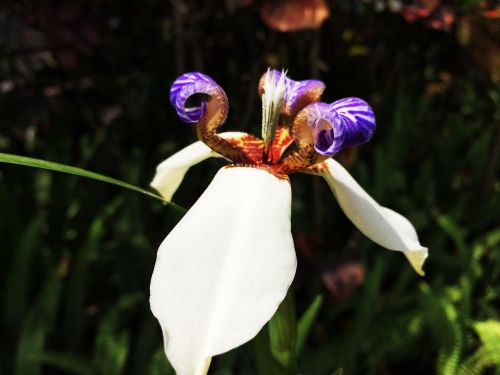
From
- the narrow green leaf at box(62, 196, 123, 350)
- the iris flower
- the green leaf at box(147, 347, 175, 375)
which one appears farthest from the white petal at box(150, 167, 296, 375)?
the narrow green leaf at box(62, 196, 123, 350)

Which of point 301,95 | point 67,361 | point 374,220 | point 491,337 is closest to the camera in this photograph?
point 374,220

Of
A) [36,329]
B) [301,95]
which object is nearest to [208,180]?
[36,329]

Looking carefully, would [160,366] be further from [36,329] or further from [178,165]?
[178,165]

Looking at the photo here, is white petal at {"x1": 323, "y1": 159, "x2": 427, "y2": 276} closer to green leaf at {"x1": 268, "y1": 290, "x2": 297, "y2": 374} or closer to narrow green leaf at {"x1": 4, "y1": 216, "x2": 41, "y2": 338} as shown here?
green leaf at {"x1": 268, "y1": 290, "x2": 297, "y2": 374}

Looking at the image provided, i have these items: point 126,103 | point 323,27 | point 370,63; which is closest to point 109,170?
point 126,103

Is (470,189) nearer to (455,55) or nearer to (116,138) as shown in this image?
(455,55)

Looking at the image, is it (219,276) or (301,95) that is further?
(301,95)

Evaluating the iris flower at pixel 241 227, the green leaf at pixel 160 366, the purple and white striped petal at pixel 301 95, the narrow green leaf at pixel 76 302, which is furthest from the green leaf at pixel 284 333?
the narrow green leaf at pixel 76 302
